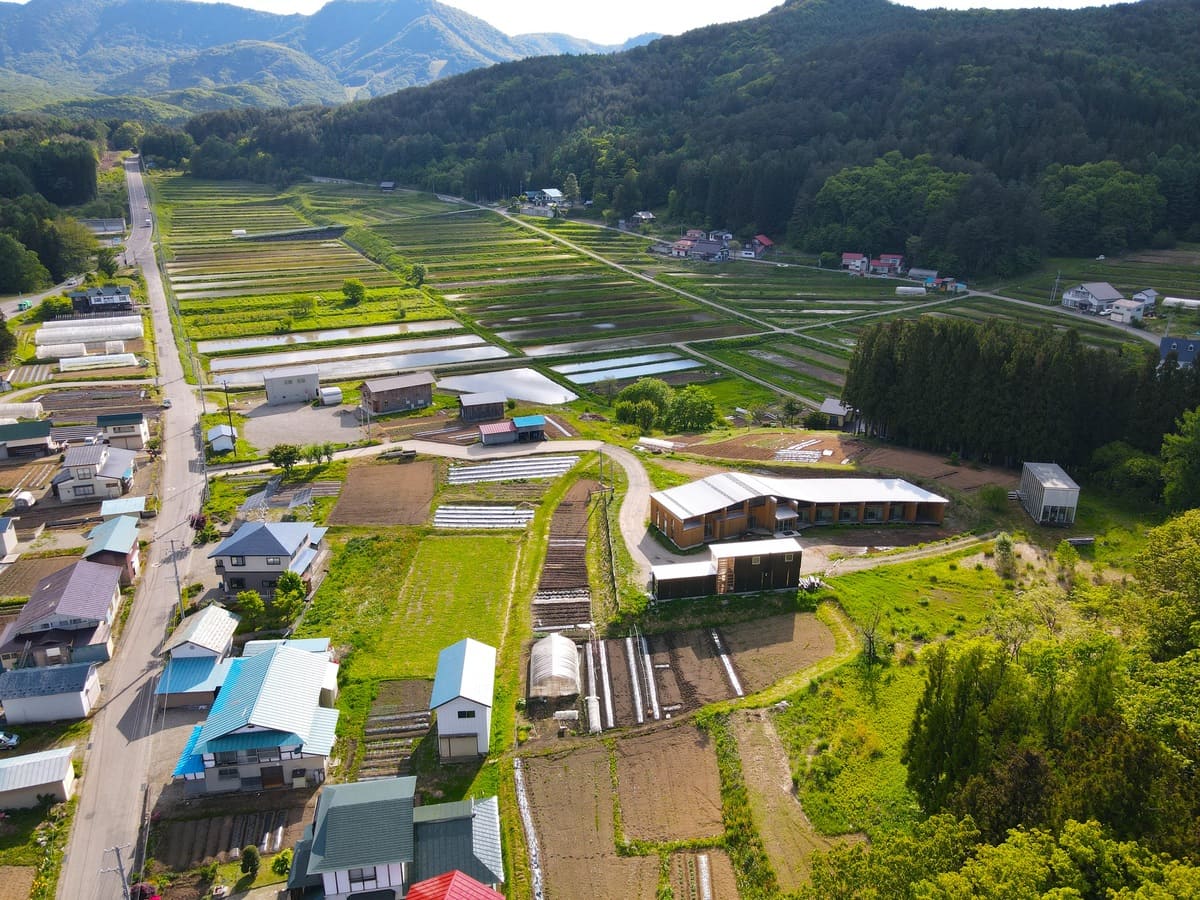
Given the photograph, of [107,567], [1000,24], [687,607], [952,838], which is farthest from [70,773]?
[1000,24]

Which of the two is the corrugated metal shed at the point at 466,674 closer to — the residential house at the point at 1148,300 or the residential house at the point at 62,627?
the residential house at the point at 62,627

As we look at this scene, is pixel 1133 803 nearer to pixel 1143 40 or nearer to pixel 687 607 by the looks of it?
pixel 687 607

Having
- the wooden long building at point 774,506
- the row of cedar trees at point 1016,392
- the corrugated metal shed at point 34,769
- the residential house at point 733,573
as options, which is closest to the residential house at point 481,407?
the wooden long building at point 774,506

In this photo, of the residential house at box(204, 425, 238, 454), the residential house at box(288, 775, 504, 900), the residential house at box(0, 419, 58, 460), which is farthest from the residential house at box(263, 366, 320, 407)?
the residential house at box(288, 775, 504, 900)

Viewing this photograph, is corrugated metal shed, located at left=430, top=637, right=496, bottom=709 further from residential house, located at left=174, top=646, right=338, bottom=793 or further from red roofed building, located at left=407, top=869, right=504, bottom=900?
red roofed building, located at left=407, top=869, right=504, bottom=900

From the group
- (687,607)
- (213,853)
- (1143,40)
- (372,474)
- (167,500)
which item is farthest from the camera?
(1143,40)

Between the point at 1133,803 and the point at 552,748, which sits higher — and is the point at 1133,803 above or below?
above

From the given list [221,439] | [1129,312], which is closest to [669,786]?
[221,439]
